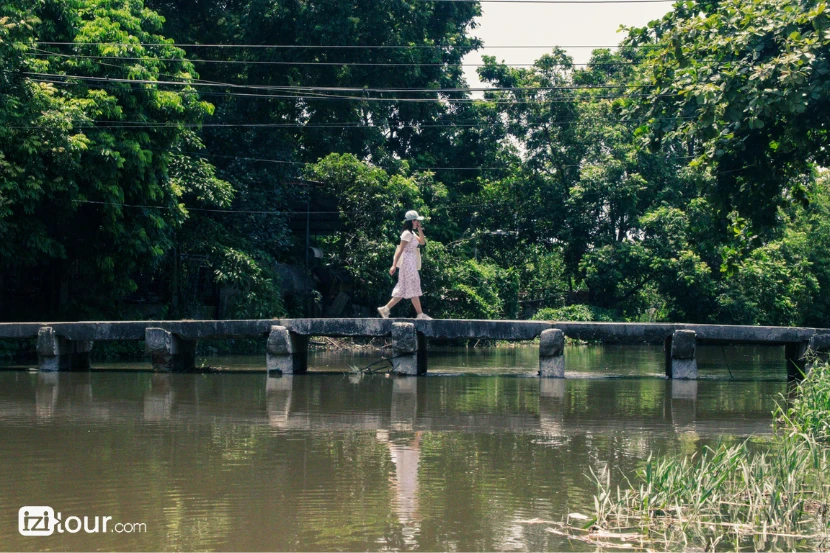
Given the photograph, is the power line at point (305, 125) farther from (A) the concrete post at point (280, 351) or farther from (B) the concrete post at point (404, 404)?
(A) the concrete post at point (280, 351)

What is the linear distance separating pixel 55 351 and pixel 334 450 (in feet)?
29.8

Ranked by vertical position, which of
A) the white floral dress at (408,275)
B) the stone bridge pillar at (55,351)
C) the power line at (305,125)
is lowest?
the stone bridge pillar at (55,351)

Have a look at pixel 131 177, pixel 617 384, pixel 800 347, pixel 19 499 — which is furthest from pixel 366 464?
pixel 131 177

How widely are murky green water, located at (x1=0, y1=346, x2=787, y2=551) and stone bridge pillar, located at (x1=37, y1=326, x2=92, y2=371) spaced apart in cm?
63

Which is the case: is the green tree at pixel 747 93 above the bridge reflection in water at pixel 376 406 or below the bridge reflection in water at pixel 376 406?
above

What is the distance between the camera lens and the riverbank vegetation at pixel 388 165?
13.0 metres

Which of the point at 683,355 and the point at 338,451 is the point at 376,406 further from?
Result: the point at 683,355

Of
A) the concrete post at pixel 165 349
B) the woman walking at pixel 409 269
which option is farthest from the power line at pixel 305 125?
the concrete post at pixel 165 349

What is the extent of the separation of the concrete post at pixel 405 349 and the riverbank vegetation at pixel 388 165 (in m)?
4.65

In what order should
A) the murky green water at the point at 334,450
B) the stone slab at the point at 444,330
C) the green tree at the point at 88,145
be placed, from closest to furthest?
the murky green water at the point at 334,450, the stone slab at the point at 444,330, the green tree at the point at 88,145

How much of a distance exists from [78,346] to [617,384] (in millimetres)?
9506

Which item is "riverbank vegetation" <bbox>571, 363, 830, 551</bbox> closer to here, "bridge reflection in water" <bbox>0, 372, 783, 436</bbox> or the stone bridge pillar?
"bridge reflection in water" <bbox>0, 372, 783, 436</bbox>

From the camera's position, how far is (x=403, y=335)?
1486 cm

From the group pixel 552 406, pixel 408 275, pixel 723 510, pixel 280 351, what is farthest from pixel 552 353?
pixel 723 510
